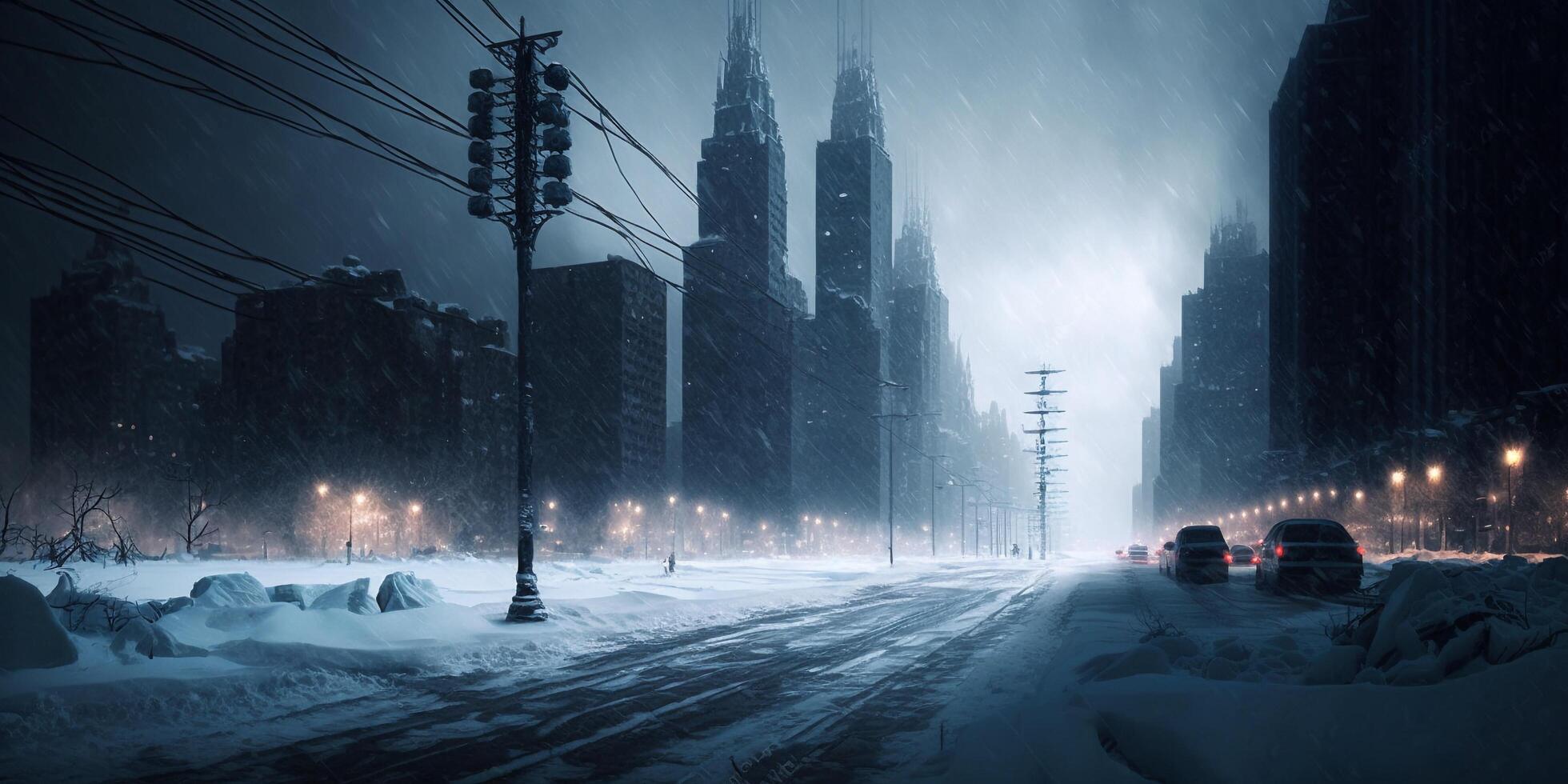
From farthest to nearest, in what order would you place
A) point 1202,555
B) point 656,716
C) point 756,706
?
point 1202,555, point 756,706, point 656,716

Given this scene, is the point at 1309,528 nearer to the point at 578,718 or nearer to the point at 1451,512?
the point at 578,718

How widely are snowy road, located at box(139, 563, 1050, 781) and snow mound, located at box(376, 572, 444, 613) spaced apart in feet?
14.8

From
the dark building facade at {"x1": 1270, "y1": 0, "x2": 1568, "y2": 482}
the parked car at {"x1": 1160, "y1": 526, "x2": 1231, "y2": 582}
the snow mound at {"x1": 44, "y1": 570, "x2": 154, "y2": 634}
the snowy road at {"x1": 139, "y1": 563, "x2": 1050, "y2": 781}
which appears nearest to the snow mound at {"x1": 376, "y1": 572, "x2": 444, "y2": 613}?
Result: the snow mound at {"x1": 44, "y1": 570, "x2": 154, "y2": 634}

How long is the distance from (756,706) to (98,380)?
751ft

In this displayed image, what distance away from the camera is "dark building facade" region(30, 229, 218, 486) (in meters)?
186

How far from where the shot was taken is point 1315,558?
2219 cm

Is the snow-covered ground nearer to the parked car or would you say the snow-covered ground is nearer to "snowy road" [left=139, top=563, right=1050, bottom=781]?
"snowy road" [left=139, top=563, right=1050, bottom=781]

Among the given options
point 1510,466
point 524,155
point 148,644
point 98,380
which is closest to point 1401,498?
point 1510,466

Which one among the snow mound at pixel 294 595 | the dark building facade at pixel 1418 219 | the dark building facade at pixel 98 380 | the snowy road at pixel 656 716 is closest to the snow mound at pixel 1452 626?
the snowy road at pixel 656 716

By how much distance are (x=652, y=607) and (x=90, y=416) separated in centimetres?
21663

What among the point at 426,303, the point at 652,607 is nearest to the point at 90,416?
the point at 426,303

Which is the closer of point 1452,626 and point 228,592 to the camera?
point 1452,626

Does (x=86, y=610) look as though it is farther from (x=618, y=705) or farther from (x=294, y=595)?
(x=618, y=705)

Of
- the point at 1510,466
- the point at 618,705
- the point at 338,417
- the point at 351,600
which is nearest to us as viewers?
the point at 618,705
